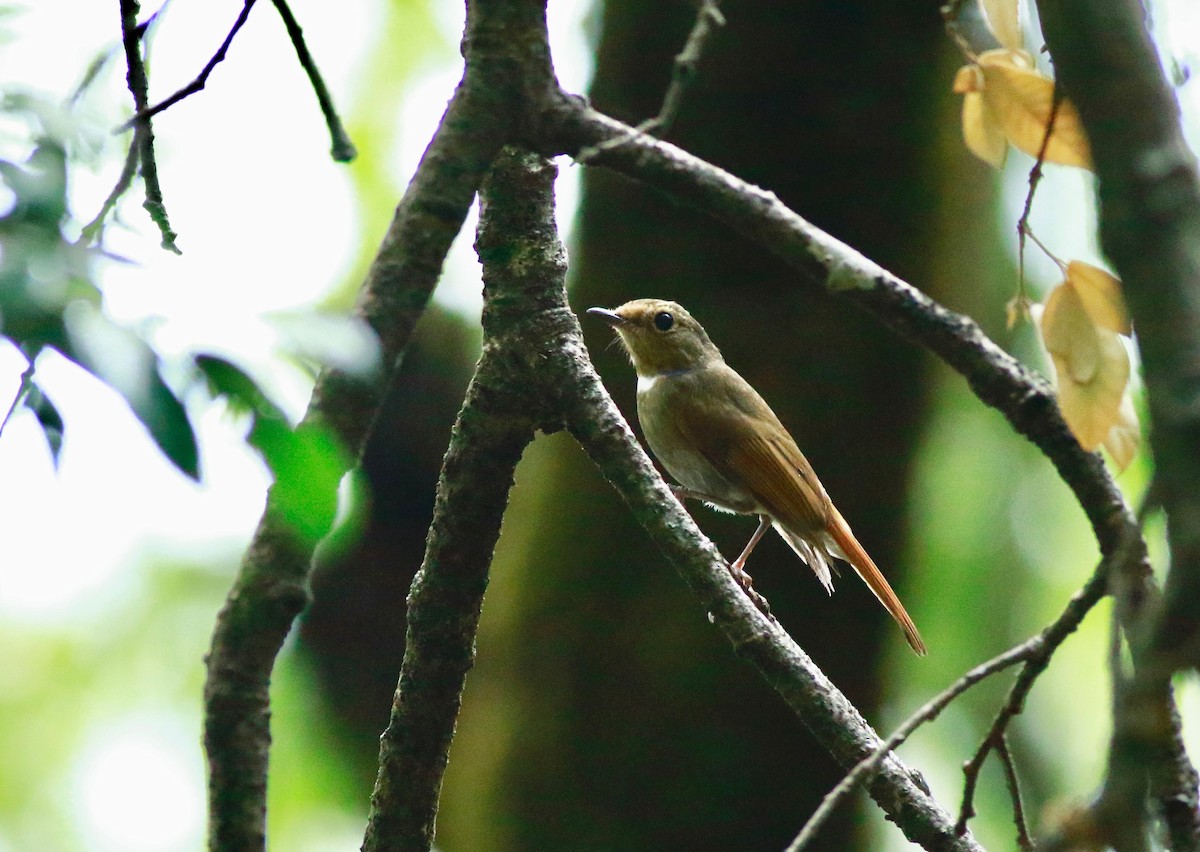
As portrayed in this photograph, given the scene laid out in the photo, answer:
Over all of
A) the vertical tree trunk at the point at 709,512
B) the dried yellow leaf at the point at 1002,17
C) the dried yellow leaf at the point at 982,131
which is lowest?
the vertical tree trunk at the point at 709,512

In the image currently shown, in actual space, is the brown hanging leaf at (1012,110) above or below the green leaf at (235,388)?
above

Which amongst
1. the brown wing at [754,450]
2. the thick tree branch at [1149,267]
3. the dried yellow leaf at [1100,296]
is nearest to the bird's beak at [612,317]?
the brown wing at [754,450]

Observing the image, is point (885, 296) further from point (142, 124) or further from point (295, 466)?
point (295, 466)

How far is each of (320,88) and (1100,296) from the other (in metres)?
1.46

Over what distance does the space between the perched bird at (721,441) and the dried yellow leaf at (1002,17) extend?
1543 millimetres

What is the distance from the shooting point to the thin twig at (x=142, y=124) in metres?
1.88

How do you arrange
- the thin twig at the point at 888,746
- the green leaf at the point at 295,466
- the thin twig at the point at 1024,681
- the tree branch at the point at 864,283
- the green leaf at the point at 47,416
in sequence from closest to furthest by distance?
the green leaf at the point at 295,466 → the green leaf at the point at 47,416 → the thin twig at the point at 888,746 → the thin twig at the point at 1024,681 → the tree branch at the point at 864,283

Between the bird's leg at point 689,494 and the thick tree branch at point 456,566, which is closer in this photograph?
the thick tree branch at point 456,566

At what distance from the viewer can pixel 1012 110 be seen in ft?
7.53

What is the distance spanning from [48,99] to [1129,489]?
310 inches

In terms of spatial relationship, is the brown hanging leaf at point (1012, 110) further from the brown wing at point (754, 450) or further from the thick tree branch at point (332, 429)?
the brown wing at point (754, 450)

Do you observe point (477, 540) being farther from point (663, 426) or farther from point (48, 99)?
point (663, 426)

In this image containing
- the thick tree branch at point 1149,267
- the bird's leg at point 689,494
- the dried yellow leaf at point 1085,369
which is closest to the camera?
the thick tree branch at point 1149,267

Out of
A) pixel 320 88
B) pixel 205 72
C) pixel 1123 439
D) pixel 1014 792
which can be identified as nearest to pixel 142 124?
pixel 205 72
